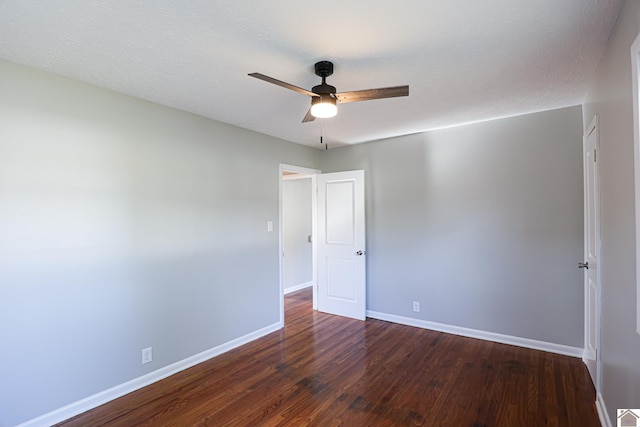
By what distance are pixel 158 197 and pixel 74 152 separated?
71 centimetres

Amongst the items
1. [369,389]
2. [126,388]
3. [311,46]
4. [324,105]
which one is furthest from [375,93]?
[126,388]

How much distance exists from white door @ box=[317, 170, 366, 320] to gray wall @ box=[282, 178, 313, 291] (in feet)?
4.58

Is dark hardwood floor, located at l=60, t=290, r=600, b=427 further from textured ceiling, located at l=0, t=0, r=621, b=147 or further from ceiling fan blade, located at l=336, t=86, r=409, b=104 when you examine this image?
textured ceiling, located at l=0, t=0, r=621, b=147

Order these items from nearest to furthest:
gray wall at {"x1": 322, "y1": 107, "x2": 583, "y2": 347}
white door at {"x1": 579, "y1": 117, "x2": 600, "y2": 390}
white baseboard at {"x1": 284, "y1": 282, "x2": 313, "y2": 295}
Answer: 1. white door at {"x1": 579, "y1": 117, "x2": 600, "y2": 390}
2. gray wall at {"x1": 322, "y1": 107, "x2": 583, "y2": 347}
3. white baseboard at {"x1": 284, "y1": 282, "x2": 313, "y2": 295}

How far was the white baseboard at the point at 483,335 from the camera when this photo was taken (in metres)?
3.19

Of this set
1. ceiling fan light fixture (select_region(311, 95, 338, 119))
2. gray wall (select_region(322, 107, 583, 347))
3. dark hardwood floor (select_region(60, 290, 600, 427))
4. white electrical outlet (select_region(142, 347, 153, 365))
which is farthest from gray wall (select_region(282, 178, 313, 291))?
ceiling fan light fixture (select_region(311, 95, 338, 119))

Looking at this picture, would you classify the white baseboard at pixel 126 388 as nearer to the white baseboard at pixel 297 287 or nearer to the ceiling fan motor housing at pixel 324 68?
the white baseboard at pixel 297 287

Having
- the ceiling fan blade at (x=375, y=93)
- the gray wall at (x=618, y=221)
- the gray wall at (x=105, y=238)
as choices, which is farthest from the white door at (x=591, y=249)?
the gray wall at (x=105, y=238)

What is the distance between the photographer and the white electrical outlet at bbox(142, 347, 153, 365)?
109 inches

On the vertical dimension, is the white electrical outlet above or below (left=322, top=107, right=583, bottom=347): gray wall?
below

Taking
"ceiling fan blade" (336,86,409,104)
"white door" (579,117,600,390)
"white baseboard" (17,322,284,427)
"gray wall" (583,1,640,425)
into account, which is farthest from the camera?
"white door" (579,117,600,390)

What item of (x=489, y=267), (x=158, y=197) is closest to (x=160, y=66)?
(x=158, y=197)

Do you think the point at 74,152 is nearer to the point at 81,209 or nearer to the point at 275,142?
the point at 81,209

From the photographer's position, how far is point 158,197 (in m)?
2.89
